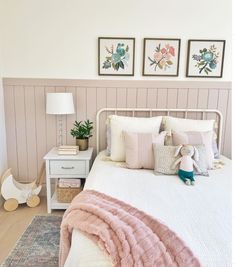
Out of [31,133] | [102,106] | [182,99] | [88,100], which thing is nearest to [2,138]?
[31,133]

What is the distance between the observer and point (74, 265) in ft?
3.46

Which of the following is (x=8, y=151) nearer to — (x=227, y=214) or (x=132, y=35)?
(x=132, y=35)

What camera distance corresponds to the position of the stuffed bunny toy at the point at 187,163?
1899 mm

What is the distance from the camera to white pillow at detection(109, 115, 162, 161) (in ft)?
7.62

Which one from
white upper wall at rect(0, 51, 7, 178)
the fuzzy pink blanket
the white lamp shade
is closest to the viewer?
the fuzzy pink blanket

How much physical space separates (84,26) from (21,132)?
1343mm

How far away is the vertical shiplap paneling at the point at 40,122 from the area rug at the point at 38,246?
0.76 meters

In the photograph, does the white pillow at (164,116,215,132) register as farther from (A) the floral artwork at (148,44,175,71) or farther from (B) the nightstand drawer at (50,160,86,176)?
(B) the nightstand drawer at (50,160,86,176)

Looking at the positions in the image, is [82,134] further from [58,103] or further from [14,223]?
[14,223]

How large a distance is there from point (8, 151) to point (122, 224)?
6.90ft

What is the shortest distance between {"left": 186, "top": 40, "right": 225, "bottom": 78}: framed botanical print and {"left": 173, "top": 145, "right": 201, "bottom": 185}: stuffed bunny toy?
100cm

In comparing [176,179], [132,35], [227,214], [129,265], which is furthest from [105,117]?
[129,265]

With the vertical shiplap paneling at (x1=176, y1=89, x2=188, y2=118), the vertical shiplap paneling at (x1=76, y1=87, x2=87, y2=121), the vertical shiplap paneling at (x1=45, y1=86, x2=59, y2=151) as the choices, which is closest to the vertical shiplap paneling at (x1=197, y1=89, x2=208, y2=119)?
the vertical shiplap paneling at (x1=176, y1=89, x2=188, y2=118)

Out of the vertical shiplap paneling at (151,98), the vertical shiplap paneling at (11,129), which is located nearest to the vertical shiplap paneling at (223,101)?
the vertical shiplap paneling at (151,98)
